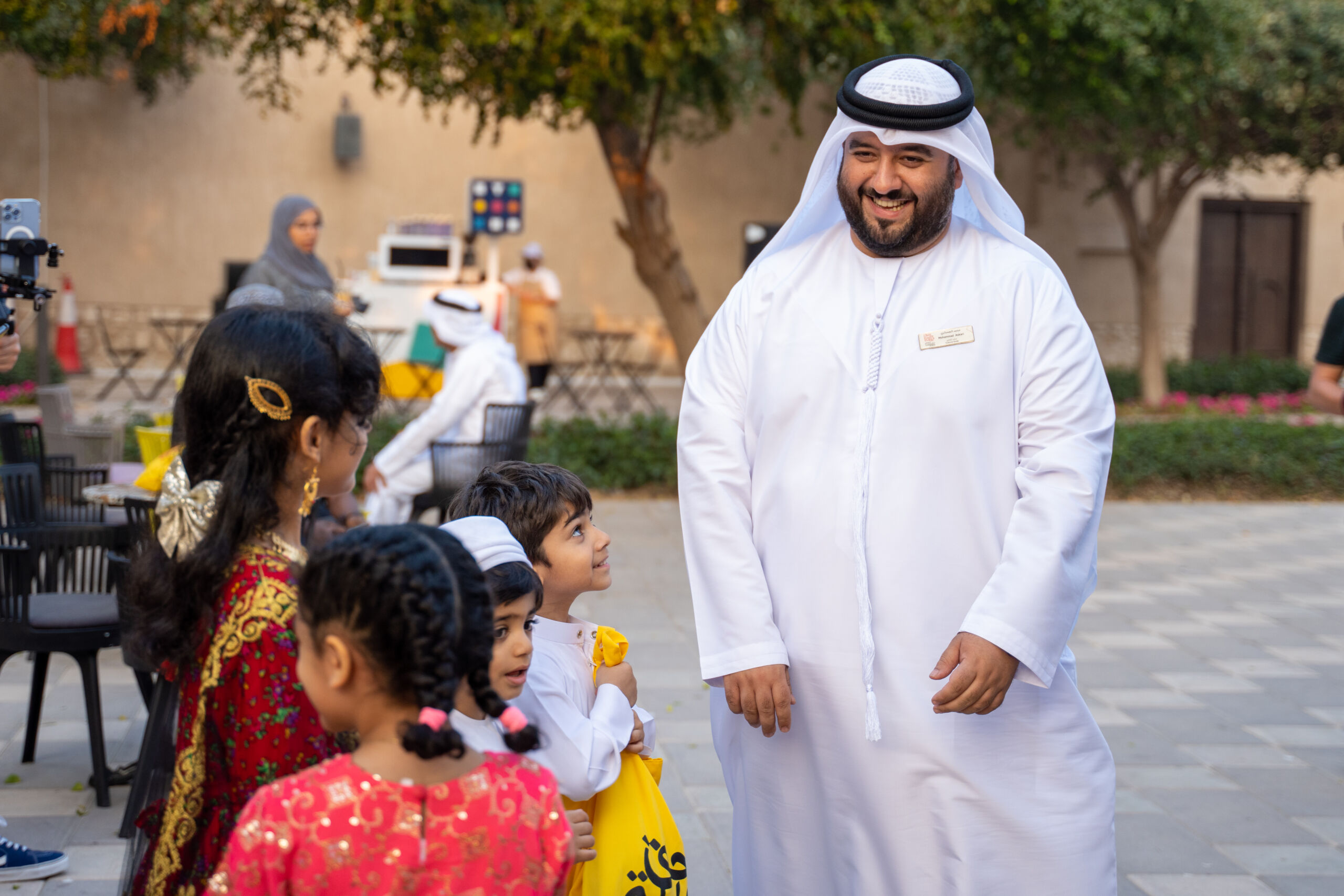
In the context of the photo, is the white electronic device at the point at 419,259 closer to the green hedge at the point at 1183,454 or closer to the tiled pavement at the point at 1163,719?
the green hedge at the point at 1183,454

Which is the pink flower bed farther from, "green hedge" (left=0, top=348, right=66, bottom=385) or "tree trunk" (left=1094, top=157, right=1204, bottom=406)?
"green hedge" (left=0, top=348, right=66, bottom=385)

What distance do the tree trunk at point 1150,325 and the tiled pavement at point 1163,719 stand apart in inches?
340

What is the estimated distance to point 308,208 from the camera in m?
→ 6.75

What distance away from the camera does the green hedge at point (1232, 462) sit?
10.9 m

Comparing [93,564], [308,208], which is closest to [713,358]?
[93,564]

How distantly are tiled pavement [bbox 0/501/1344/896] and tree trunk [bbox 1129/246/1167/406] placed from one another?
28.3ft

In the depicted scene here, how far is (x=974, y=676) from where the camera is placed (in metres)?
2.30

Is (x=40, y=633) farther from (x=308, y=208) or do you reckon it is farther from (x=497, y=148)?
(x=497, y=148)

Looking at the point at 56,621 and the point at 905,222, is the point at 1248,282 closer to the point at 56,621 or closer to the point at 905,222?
the point at 905,222

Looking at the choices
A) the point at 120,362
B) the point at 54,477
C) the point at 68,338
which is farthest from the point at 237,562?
the point at 68,338

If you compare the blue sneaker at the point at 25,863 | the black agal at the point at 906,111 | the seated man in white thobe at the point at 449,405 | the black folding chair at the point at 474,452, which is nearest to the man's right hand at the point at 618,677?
the black agal at the point at 906,111

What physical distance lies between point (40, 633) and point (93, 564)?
701 mm

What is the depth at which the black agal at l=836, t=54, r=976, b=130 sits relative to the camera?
251 cm

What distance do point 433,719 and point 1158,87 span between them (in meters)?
11.9
